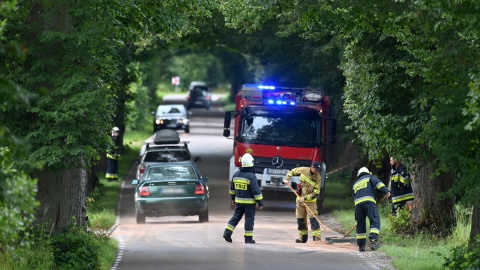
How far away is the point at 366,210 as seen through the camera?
1895 cm

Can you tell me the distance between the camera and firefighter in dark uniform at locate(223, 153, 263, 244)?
19.4 metres

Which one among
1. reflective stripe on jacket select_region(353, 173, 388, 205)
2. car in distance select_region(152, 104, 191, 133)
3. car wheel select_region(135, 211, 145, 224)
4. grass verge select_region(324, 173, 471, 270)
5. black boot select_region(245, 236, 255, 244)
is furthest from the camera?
car in distance select_region(152, 104, 191, 133)

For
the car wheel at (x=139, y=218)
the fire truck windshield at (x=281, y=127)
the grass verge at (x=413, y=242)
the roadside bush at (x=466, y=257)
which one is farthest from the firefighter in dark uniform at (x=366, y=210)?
the fire truck windshield at (x=281, y=127)

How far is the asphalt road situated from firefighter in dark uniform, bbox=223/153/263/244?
25 cm

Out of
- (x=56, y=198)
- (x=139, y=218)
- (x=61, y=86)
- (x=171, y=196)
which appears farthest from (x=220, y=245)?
(x=61, y=86)

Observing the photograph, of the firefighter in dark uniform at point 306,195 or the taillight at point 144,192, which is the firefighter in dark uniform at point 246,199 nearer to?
the firefighter in dark uniform at point 306,195

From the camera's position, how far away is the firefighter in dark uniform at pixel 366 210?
18.8m

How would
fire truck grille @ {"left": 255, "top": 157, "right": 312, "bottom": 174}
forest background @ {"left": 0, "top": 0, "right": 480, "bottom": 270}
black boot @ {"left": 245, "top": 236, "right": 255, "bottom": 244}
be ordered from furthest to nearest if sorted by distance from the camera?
fire truck grille @ {"left": 255, "top": 157, "right": 312, "bottom": 174}, black boot @ {"left": 245, "top": 236, "right": 255, "bottom": 244}, forest background @ {"left": 0, "top": 0, "right": 480, "bottom": 270}

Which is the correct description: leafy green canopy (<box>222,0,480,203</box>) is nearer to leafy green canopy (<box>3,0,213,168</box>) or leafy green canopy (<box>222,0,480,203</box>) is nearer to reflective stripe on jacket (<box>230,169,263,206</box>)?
reflective stripe on jacket (<box>230,169,263,206</box>)

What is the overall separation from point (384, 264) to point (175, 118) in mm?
41901

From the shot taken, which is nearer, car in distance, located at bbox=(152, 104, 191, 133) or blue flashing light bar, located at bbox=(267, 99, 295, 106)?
blue flashing light bar, located at bbox=(267, 99, 295, 106)

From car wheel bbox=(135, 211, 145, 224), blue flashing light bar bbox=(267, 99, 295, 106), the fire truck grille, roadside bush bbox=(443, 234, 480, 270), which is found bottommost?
car wheel bbox=(135, 211, 145, 224)

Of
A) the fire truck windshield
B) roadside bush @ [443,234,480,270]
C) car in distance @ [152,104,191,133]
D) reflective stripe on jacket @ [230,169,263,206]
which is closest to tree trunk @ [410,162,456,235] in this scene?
reflective stripe on jacket @ [230,169,263,206]

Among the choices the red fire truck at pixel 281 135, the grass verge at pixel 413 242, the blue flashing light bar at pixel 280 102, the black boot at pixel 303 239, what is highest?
the blue flashing light bar at pixel 280 102
